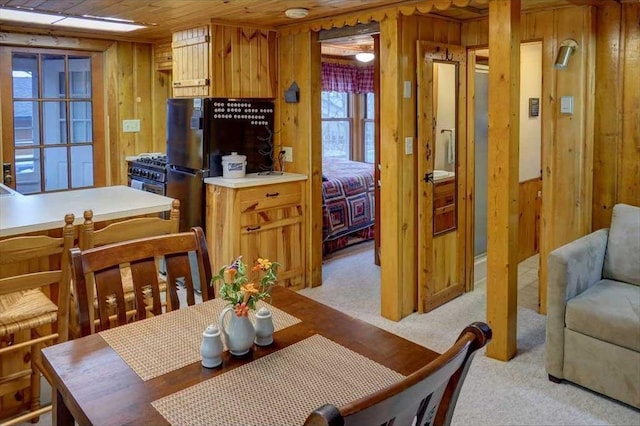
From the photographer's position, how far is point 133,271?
1903 mm

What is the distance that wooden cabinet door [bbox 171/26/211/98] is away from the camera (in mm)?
4145

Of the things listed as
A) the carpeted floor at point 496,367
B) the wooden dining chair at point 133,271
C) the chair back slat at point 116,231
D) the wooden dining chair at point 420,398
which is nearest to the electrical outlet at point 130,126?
the carpeted floor at point 496,367

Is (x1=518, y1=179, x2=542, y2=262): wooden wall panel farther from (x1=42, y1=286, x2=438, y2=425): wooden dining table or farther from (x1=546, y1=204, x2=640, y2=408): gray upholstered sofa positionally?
(x1=42, y1=286, x2=438, y2=425): wooden dining table

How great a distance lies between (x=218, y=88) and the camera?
4.14 m

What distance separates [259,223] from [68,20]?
218 cm

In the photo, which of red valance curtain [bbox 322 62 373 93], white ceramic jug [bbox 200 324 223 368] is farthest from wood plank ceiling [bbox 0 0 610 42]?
red valance curtain [bbox 322 62 373 93]

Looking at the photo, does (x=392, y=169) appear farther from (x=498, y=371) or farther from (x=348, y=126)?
(x=348, y=126)

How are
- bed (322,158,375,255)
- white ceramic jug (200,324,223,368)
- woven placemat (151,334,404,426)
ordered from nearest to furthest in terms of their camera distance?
woven placemat (151,334,404,426) < white ceramic jug (200,324,223,368) < bed (322,158,375,255)

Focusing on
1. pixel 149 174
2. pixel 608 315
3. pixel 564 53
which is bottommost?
pixel 608 315

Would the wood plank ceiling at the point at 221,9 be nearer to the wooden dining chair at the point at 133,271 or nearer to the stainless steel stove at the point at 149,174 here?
the stainless steel stove at the point at 149,174

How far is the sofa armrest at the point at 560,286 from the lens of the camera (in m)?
2.79

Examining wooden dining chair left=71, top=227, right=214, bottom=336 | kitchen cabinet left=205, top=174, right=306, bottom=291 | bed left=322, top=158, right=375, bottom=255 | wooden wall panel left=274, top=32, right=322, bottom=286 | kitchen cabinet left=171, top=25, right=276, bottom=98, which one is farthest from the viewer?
bed left=322, top=158, right=375, bottom=255

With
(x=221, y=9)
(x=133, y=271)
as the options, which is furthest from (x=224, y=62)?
(x=133, y=271)

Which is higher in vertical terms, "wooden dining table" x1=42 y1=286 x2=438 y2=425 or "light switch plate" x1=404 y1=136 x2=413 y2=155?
"light switch plate" x1=404 y1=136 x2=413 y2=155
